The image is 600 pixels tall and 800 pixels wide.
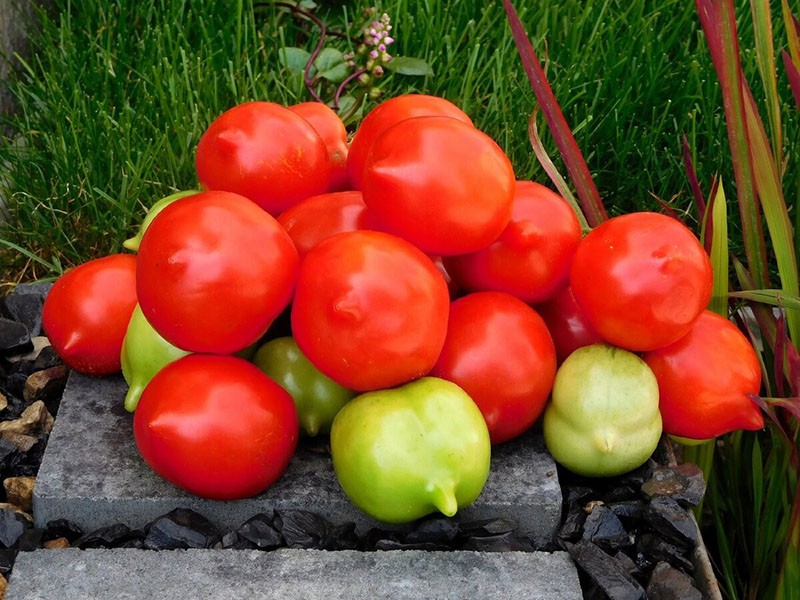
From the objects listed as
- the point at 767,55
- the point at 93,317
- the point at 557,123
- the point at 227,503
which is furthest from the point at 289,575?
the point at 767,55

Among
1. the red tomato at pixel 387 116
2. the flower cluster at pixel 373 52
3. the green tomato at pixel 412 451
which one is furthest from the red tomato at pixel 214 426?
the flower cluster at pixel 373 52

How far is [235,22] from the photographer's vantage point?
120 inches

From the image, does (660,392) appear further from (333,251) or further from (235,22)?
(235,22)

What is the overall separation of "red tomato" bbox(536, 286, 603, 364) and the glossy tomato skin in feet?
2.38

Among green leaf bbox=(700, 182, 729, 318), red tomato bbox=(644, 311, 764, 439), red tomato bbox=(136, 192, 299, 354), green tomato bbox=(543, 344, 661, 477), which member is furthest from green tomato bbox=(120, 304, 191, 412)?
green leaf bbox=(700, 182, 729, 318)

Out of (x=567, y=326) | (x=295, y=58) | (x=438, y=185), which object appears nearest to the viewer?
(x=438, y=185)

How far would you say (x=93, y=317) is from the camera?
178 centimetres

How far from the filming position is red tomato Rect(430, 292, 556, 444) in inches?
61.5

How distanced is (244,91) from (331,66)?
35 cm

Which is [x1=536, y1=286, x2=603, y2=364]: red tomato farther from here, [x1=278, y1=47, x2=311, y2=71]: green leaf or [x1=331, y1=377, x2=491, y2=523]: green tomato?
[x1=278, y1=47, x2=311, y2=71]: green leaf

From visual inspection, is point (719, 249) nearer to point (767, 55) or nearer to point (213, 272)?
point (767, 55)

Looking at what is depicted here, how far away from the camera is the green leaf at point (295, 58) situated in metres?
2.99

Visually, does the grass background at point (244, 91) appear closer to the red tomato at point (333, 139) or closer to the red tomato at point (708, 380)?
the red tomato at point (333, 139)

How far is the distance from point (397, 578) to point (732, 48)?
1.06 meters
